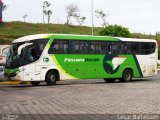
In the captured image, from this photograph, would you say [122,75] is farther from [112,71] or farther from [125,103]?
[125,103]

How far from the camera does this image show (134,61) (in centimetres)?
3159

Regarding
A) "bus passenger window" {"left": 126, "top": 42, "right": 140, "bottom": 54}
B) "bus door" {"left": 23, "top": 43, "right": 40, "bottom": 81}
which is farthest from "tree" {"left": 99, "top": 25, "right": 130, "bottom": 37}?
"bus door" {"left": 23, "top": 43, "right": 40, "bottom": 81}

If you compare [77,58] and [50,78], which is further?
[77,58]

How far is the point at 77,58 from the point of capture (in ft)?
92.1

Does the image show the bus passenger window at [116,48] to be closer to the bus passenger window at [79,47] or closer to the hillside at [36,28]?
the bus passenger window at [79,47]

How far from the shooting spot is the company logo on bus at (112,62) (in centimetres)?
2980

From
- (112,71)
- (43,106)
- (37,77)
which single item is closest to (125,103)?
(43,106)

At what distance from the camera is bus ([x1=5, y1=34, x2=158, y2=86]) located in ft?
85.2

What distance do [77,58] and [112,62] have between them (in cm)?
303

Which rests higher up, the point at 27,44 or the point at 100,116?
the point at 27,44

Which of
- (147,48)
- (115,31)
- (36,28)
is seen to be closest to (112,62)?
(147,48)

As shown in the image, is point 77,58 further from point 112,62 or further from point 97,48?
point 112,62

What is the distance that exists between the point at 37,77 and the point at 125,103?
1095cm

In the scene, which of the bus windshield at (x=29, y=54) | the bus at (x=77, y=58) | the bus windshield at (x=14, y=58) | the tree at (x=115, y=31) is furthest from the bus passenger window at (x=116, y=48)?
the tree at (x=115, y=31)
